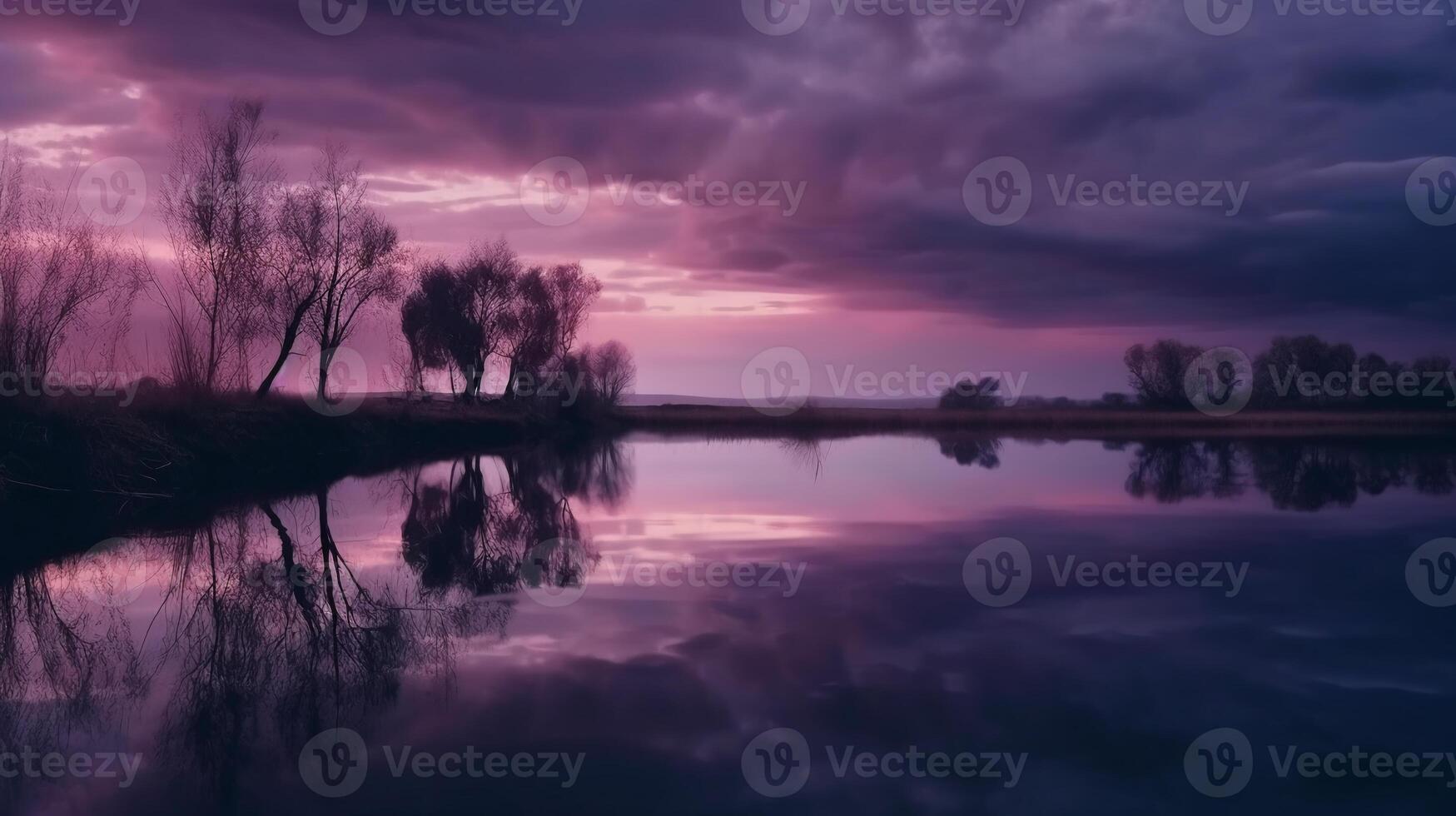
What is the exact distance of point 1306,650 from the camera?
656 cm

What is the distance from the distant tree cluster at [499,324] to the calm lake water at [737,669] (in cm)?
3711

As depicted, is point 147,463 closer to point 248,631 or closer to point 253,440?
point 253,440

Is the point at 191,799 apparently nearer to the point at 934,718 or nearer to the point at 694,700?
the point at 694,700

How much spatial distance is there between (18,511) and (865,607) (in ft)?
41.2

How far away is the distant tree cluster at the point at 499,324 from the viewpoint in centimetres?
4859

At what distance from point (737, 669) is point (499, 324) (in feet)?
159

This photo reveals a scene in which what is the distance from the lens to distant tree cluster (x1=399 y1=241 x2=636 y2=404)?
159 ft

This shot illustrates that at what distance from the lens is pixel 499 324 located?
5209 cm

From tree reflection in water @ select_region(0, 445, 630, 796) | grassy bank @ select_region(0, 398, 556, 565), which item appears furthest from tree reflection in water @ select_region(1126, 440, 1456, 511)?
grassy bank @ select_region(0, 398, 556, 565)

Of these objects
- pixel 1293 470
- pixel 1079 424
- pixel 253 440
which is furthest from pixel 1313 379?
pixel 253 440

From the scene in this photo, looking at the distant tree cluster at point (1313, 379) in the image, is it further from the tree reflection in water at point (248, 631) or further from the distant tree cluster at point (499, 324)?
the tree reflection in water at point (248, 631)

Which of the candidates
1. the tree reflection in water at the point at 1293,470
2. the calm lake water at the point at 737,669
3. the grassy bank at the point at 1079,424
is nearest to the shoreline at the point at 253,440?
the grassy bank at the point at 1079,424

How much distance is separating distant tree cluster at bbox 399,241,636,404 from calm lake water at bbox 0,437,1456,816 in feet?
122

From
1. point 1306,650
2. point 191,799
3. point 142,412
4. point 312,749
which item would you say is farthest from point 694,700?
point 142,412
